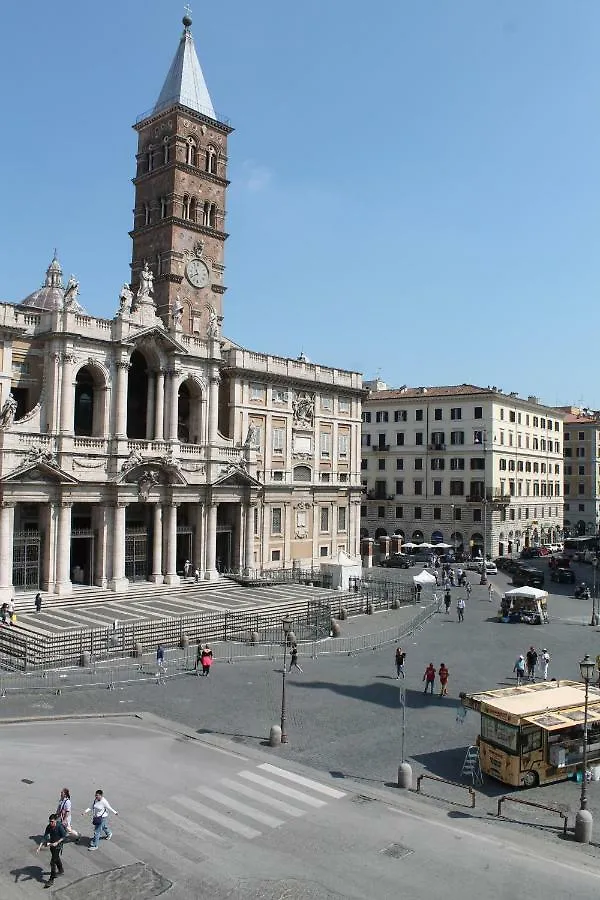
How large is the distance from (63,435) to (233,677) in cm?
2054

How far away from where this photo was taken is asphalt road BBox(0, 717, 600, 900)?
14.2 m

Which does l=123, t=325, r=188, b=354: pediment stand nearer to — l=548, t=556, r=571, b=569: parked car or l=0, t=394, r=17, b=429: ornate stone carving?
l=0, t=394, r=17, b=429: ornate stone carving

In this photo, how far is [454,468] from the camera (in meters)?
82.7

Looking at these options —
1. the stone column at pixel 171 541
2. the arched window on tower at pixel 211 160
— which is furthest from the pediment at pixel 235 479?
the arched window on tower at pixel 211 160

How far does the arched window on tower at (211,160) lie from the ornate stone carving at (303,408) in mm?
17774

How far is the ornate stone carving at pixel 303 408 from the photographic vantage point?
6041 centimetres

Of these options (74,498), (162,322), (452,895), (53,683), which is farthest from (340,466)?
(452,895)

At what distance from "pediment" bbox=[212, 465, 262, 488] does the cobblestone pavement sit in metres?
19.2

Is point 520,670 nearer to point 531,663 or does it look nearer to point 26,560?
point 531,663

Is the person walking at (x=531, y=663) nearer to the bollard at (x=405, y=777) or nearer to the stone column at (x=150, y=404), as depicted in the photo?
the bollard at (x=405, y=777)

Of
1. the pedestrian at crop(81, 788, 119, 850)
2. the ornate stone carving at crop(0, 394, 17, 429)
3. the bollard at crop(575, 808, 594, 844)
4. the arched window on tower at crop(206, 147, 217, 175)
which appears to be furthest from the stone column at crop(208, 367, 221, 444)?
the bollard at crop(575, 808, 594, 844)

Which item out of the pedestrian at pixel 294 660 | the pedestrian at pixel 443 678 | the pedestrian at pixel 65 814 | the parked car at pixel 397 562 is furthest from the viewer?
the parked car at pixel 397 562

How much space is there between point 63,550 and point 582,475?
8525cm

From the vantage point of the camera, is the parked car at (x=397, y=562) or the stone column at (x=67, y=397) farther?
the parked car at (x=397, y=562)
